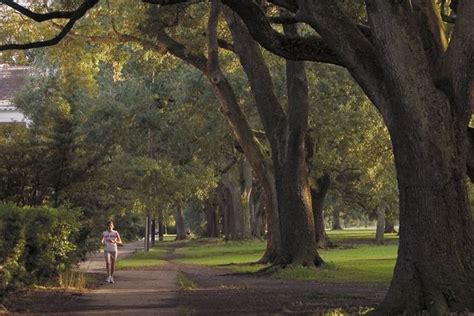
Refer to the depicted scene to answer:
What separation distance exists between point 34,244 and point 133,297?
2.78 m

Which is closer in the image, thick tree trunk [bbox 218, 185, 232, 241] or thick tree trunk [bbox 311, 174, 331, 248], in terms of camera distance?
thick tree trunk [bbox 311, 174, 331, 248]

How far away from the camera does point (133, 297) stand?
1471cm

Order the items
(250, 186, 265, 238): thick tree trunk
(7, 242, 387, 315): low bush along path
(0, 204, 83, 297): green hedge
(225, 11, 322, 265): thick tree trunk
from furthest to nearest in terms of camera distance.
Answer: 1. (250, 186, 265, 238): thick tree trunk
2. (225, 11, 322, 265): thick tree trunk
3. (0, 204, 83, 297): green hedge
4. (7, 242, 387, 315): low bush along path

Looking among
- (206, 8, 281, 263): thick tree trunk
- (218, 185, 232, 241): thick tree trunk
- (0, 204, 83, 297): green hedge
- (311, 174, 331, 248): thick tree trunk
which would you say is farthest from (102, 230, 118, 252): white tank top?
(218, 185, 232, 241): thick tree trunk

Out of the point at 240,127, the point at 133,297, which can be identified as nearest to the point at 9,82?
the point at 240,127

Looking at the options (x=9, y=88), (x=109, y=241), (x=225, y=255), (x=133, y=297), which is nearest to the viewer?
(x=133, y=297)

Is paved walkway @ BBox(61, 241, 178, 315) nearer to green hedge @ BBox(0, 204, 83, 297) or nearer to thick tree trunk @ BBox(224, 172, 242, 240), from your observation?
green hedge @ BBox(0, 204, 83, 297)

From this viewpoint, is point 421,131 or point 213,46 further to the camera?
point 213,46

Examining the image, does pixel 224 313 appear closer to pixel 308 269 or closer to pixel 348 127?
pixel 308 269

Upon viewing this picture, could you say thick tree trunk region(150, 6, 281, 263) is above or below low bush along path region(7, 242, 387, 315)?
above

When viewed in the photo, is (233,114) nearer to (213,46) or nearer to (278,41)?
(213,46)

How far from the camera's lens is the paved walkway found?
12070 mm

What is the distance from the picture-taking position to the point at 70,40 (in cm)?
2384

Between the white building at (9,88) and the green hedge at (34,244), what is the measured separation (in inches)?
1226
